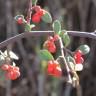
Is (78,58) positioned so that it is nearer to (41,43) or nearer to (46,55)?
(46,55)

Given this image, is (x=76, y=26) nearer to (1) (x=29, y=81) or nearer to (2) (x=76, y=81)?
(1) (x=29, y=81)

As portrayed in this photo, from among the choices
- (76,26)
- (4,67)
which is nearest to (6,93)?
(76,26)

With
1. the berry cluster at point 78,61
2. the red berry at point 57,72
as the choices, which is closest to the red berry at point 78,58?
the berry cluster at point 78,61

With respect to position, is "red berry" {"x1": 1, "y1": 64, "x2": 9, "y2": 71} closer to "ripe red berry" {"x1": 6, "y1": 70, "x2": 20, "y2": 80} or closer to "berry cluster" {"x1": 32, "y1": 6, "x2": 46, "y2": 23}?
"ripe red berry" {"x1": 6, "y1": 70, "x2": 20, "y2": 80}

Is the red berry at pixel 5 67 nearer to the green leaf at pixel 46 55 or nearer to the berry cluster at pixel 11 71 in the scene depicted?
the berry cluster at pixel 11 71

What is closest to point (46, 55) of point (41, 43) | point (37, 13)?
point (37, 13)

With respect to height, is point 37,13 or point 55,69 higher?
point 37,13
